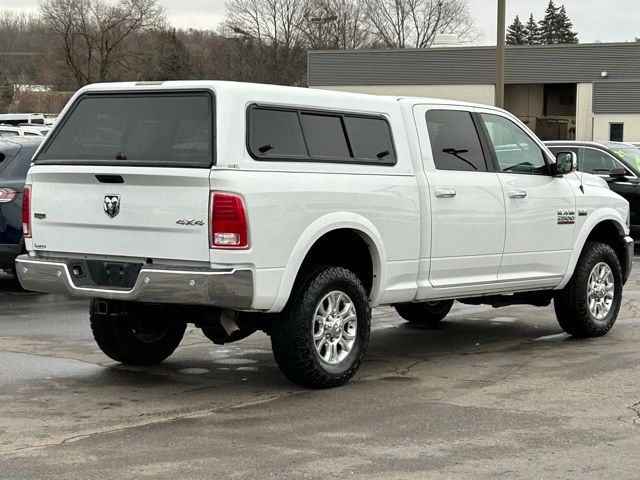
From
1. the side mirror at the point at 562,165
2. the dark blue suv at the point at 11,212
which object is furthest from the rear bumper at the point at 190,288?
the dark blue suv at the point at 11,212

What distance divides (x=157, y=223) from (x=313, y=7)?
89707 mm

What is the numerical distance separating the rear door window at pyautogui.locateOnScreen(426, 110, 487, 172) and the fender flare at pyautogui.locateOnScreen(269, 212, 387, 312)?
950 mm

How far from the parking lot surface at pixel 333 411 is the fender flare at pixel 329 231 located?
67 centimetres

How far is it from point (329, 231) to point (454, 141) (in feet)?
5.62

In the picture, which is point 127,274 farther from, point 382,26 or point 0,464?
point 382,26

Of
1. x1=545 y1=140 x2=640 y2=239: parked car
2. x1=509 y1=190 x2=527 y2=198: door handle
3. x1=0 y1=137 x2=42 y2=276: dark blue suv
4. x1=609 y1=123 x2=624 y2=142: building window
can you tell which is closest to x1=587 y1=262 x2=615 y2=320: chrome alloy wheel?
x1=509 y1=190 x2=527 y2=198: door handle

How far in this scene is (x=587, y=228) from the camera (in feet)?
31.6

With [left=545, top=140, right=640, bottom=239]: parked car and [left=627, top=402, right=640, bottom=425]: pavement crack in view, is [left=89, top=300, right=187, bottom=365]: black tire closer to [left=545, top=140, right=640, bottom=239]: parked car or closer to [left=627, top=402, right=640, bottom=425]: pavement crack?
[left=627, top=402, right=640, bottom=425]: pavement crack

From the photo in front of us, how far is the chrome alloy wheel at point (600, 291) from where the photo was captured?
978 cm

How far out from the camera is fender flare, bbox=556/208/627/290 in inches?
374

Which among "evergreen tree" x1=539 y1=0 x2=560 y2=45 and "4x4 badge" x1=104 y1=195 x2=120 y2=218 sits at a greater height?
"evergreen tree" x1=539 y1=0 x2=560 y2=45

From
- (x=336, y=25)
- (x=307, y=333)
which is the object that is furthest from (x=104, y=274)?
(x=336, y=25)

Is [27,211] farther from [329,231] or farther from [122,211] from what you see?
[329,231]

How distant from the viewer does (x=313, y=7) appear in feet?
310
